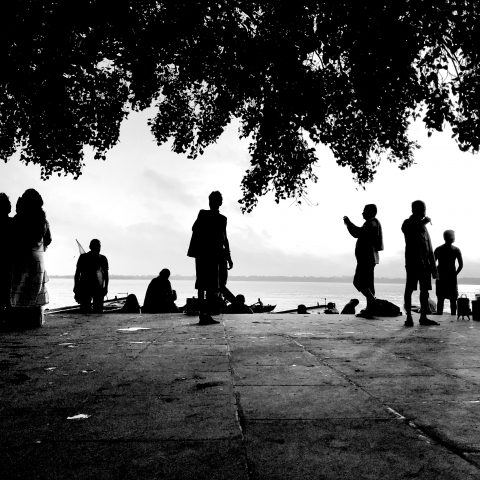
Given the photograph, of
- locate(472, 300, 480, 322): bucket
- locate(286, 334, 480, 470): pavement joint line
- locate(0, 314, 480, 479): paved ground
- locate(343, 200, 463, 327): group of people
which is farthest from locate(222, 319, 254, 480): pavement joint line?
locate(472, 300, 480, 322): bucket

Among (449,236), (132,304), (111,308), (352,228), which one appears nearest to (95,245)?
(132,304)

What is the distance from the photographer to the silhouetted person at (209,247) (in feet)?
24.9

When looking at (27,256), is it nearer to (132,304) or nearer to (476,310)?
(132,304)

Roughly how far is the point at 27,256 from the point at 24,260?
75mm

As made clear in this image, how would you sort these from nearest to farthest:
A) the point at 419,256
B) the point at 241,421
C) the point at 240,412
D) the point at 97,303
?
1. the point at 241,421
2. the point at 240,412
3. the point at 419,256
4. the point at 97,303

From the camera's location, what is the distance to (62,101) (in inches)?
410

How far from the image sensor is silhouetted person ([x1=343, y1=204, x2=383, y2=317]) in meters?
8.63

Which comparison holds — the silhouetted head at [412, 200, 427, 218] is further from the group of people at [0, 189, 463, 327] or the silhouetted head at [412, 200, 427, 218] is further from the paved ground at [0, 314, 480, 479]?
the paved ground at [0, 314, 480, 479]

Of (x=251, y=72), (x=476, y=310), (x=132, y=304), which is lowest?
(x=132, y=304)

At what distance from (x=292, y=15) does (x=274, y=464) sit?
9563 millimetres

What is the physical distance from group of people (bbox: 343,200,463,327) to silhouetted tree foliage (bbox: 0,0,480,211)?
2798mm

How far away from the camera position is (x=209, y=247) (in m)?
7.68

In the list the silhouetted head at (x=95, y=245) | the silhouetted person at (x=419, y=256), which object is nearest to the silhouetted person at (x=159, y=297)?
the silhouetted head at (x=95, y=245)

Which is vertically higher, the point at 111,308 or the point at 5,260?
the point at 5,260
